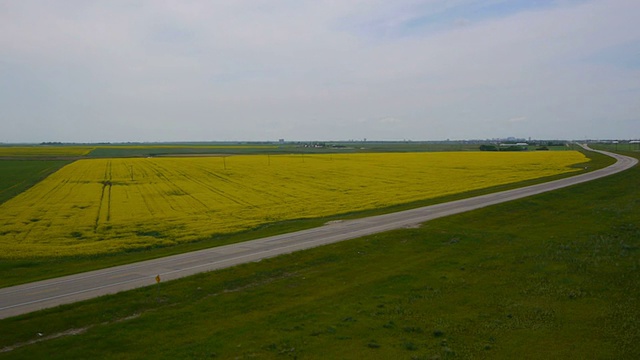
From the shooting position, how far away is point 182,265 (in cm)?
2667

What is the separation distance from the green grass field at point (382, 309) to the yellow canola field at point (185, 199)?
1297 centimetres

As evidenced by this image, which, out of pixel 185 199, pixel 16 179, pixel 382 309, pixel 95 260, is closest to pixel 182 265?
pixel 95 260

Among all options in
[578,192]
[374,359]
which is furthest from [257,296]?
[578,192]

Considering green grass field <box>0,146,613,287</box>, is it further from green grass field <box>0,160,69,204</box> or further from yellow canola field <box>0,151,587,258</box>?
green grass field <box>0,160,69,204</box>

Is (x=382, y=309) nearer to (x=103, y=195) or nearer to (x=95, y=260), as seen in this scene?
(x=95, y=260)

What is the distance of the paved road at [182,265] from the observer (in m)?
21.4

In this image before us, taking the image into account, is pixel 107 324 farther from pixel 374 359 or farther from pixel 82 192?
pixel 82 192

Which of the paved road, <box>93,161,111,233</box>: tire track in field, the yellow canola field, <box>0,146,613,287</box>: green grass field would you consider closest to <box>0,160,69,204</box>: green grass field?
the yellow canola field

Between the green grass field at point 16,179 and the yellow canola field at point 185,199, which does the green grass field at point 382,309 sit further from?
the green grass field at point 16,179

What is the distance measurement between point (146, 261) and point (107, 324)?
32.5ft

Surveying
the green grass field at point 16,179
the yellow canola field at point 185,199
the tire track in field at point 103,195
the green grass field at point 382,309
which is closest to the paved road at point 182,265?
the green grass field at point 382,309

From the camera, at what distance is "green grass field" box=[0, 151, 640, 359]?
16.0m

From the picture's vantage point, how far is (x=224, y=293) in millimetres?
21797

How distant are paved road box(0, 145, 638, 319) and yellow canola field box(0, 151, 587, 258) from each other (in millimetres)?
5944
